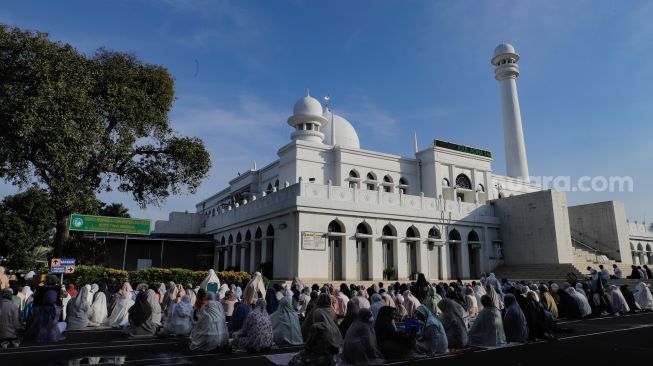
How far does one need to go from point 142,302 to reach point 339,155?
17.3 meters

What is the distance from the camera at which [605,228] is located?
28.4 m

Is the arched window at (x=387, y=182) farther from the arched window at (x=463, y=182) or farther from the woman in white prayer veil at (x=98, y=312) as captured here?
the woman in white prayer veil at (x=98, y=312)

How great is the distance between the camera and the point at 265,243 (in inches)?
901

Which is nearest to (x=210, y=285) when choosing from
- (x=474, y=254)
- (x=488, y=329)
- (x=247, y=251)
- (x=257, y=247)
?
(x=488, y=329)

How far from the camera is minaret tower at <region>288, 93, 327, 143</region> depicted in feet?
94.0

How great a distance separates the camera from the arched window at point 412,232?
78.8 feet

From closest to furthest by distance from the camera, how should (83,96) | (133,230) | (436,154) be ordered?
(83,96)
(133,230)
(436,154)

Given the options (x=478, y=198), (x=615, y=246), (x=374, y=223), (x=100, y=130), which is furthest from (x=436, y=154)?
(x=100, y=130)

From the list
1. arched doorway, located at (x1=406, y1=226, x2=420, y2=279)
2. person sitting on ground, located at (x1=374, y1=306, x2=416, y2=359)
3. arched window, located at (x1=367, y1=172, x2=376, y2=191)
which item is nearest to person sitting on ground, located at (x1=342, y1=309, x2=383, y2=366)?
person sitting on ground, located at (x1=374, y1=306, x2=416, y2=359)

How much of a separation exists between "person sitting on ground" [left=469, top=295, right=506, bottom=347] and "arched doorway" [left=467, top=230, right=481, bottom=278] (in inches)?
727

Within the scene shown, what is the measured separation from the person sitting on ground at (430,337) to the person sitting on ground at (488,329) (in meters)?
1.06


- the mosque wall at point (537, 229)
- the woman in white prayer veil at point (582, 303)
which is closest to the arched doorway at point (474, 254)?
the mosque wall at point (537, 229)

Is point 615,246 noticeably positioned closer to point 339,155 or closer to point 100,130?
point 339,155

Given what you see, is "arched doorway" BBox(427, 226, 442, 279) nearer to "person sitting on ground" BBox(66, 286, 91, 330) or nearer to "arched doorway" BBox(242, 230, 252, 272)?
"arched doorway" BBox(242, 230, 252, 272)
